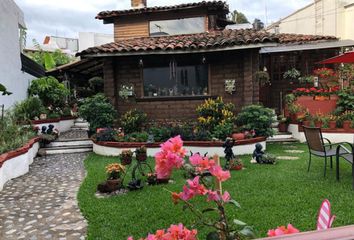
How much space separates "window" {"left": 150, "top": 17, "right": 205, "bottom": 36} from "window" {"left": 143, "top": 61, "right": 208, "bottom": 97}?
3.66 m

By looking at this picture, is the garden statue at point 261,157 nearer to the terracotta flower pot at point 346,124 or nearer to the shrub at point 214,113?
the shrub at point 214,113

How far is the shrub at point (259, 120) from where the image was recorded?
11.3 metres

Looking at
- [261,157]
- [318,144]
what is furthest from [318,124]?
[318,144]

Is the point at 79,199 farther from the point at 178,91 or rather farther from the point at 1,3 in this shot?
the point at 1,3

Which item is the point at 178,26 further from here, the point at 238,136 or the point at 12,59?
the point at 238,136

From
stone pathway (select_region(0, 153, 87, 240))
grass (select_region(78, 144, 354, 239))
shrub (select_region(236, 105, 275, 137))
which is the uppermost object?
shrub (select_region(236, 105, 275, 137))

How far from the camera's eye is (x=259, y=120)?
11.3 metres

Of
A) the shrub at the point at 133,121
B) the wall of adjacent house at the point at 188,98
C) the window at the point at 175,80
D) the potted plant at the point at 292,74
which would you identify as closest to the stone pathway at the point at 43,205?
the shrub at the point at 133,121

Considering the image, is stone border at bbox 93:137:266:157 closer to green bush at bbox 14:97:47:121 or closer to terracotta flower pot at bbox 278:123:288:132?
terracotta flower pot at bbox 278:123:288:132

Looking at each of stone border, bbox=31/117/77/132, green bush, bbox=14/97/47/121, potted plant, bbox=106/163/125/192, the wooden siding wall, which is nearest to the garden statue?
potted plant, bbox=106/163/125/192

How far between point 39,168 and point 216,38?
25.6ft

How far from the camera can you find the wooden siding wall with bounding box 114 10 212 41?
16094mm

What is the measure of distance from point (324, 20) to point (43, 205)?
21878mm

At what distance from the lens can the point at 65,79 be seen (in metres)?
19.6
